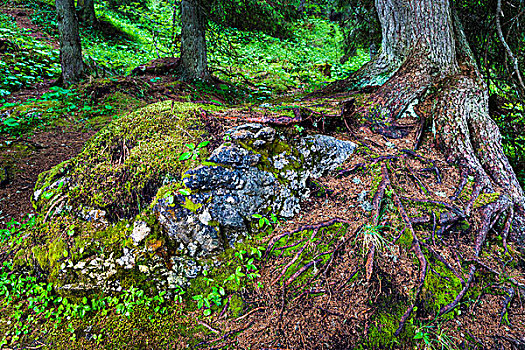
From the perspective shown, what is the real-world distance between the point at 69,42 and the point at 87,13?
8.19 metres

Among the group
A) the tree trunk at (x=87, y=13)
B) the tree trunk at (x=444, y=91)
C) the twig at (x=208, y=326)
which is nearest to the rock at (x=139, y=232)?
the twig at (x=208, y=326)

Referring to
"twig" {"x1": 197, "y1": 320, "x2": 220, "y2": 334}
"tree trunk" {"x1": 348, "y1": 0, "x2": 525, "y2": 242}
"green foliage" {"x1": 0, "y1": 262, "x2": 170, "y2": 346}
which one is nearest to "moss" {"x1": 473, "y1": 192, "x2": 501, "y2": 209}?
"tree trunk" {"x1": 348, "y1": 0, "x2": 525, "y2": 242}

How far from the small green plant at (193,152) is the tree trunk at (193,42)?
452 centimetres

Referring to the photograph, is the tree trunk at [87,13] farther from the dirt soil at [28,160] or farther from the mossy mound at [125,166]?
the mossy mound at [125,166]

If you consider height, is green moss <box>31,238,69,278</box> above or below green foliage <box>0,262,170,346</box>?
above

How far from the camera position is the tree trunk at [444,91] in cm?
262

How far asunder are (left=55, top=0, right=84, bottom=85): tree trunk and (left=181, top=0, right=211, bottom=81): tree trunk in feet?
7.28

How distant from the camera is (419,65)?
3693mm

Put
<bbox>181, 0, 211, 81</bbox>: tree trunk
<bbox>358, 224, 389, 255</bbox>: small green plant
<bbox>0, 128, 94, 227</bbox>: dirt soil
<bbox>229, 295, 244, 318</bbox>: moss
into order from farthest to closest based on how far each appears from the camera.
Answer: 1. <bbox>181, 0, 211, 81</bbox>: tree trunk
2. <bbox>0, 128, 94, 227</bbox>: dirt soil
3. <bbox>358, 224, 389, 255</bbox>: small green plant
4. <bbox>229, 295, 244, 318</bbox>: moss

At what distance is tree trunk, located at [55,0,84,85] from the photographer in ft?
18.2

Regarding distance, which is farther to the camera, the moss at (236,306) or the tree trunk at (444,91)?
the tree trunk at (444,91)

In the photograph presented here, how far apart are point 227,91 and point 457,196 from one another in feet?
A: 18.3

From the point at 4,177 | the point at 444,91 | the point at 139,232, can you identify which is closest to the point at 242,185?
the point at 139,232

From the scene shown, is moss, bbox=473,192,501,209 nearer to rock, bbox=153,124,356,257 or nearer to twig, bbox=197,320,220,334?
rock, bbox=153,124,356,257
